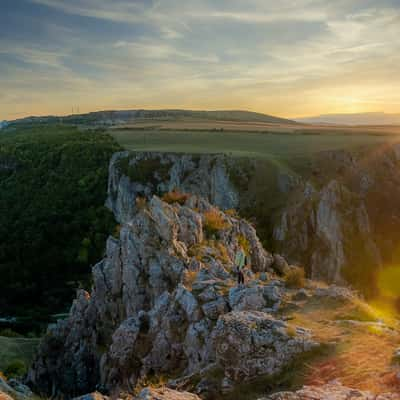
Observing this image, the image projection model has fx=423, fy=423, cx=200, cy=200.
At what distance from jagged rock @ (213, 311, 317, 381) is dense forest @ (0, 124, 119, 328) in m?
36.5

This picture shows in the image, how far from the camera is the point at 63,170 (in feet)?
236

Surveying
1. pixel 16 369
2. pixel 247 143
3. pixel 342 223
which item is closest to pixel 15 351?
pixel 16 369

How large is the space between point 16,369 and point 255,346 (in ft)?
47.4

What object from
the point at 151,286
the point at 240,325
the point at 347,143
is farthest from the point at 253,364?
the point at 347,143

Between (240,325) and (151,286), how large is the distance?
8330 millimetres

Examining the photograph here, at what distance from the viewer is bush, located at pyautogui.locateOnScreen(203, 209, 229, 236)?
20.9m

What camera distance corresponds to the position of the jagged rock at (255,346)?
8.73 m

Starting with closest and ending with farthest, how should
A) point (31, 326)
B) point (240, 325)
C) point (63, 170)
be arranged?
point (240, 325), point (31, 326), point (63, 170)

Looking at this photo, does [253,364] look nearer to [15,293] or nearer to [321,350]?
[321,350]

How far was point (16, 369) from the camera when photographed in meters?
19.0

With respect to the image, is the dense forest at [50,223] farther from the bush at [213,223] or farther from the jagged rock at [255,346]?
the jagged rock at [255,346]

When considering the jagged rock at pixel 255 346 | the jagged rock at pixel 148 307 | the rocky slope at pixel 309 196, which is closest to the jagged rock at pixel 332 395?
the jagged rock at pixel 255 346

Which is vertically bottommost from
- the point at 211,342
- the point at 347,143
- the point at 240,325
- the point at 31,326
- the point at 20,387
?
the point at 31,326

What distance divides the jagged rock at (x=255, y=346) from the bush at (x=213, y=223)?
11.2 meters
